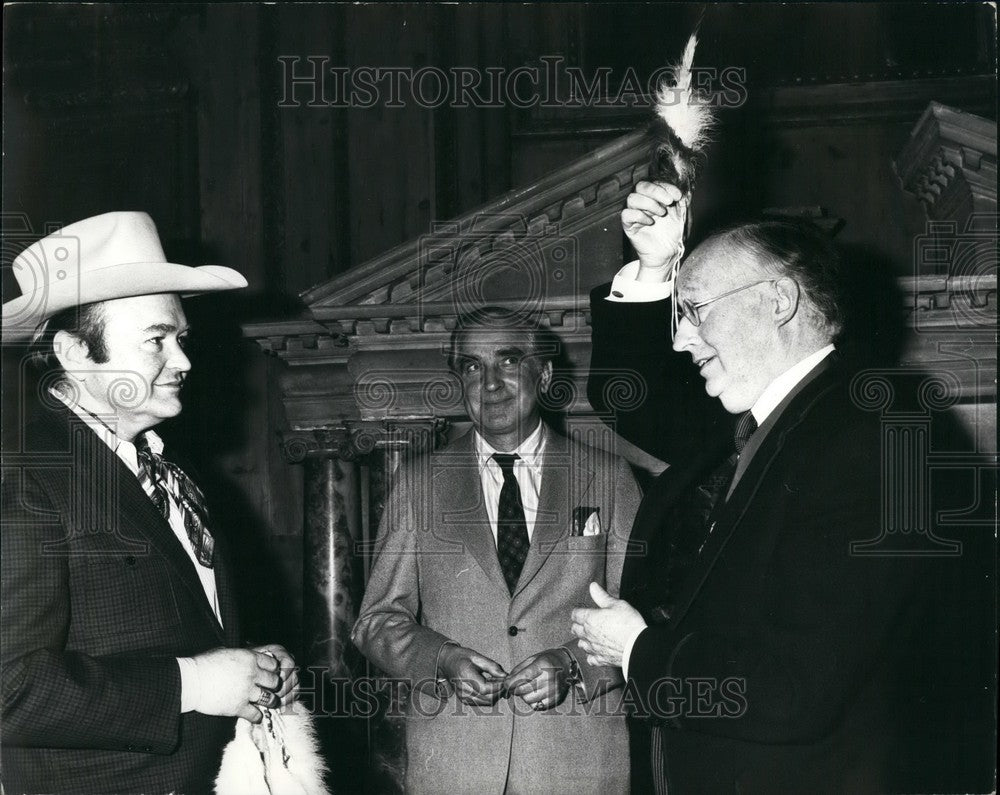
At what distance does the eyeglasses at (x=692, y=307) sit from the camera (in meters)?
2.76

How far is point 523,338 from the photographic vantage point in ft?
10.5

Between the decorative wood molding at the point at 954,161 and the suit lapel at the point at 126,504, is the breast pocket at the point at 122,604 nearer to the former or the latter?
the suit lapel at the point at 126,504

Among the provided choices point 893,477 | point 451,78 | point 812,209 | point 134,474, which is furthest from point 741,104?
point 134,474

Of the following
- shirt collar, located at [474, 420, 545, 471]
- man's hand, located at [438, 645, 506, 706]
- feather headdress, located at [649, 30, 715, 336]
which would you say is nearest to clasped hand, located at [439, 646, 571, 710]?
man's hand, located at [438, 645, 506, 706]

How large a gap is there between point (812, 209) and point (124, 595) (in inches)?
89.4

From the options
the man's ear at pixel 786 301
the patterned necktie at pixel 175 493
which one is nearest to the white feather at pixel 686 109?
the man's ear at pixel 786 301

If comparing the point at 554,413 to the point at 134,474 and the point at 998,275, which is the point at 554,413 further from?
the point at 998,275

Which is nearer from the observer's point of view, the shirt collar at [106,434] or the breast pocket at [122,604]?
the breast pocket at [122,604]

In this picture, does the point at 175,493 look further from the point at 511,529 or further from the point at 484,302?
the point at 484,302

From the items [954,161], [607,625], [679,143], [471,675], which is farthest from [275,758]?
[954,161]

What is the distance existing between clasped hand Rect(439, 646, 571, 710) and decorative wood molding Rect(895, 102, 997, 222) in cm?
178

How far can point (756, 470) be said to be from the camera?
259 centimetres

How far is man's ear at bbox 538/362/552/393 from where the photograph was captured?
3178 mm

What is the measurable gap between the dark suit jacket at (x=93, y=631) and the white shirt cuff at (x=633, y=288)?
4.48 ft
